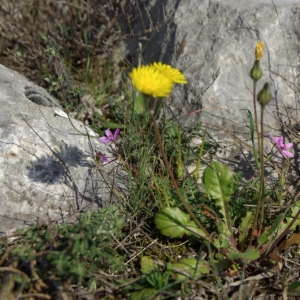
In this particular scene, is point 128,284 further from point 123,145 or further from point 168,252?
point 123,145

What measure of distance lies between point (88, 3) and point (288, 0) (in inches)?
61.1

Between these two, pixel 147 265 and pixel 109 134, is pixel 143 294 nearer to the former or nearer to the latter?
pixel 147 265

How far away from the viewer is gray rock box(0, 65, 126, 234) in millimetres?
2121

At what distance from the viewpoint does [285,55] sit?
9.25 ft

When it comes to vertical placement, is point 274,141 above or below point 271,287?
above

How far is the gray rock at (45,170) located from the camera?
212 cm

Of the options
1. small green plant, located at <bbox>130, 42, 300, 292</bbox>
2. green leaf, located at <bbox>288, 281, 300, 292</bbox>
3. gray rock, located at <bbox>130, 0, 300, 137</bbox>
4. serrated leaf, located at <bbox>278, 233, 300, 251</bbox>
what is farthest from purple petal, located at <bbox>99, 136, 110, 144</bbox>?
green leaf, located at <bbox>288, 281, 300, 292</bbox>

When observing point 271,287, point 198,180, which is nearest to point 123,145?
point 198,180

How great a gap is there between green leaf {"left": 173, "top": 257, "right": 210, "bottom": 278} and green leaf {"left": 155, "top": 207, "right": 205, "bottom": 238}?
0.14 metres

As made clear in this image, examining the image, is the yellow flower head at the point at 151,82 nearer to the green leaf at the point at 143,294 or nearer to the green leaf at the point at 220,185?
the green leaf at the point at 220,185

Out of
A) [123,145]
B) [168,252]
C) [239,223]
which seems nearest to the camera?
[168,252]

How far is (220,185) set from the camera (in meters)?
2.16

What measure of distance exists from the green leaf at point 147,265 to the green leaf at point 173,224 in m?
0.15

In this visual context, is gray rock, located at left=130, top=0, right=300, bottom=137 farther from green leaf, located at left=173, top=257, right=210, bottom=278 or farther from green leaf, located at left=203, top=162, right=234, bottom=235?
green leaf, located at left=173, top=257, right=210, bottom=278
